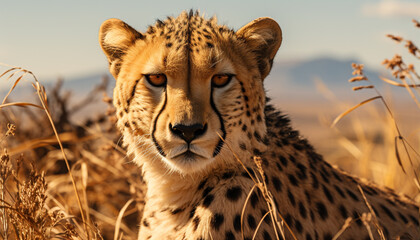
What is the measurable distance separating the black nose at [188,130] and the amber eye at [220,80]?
0.74 feet

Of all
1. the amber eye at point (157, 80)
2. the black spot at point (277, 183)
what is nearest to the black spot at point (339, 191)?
the black spot at point (277, 183)

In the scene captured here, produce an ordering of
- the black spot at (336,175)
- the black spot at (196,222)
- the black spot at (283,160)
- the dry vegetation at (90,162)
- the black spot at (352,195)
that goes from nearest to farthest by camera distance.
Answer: the black spot at (196,222) → the black spot at (283,160) → the black spot at (352,195) → the black spot at (336,175) → the dry vegetation at (90,162)

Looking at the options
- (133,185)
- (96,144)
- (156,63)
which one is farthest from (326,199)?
(96,144)

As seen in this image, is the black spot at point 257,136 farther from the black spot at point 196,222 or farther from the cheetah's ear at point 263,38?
the black spot at point 196,222

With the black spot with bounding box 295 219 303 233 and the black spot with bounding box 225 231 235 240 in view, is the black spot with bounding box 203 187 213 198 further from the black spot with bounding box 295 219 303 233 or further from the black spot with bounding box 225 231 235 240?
the black spot with bounding box 295 219 303 233

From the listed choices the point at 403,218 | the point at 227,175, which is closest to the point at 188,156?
the point at 227,175

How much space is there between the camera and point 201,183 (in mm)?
2188

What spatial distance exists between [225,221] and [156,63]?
27.2 inches

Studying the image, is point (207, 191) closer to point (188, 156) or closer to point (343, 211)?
point (188, 156)

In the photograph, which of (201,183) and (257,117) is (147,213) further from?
(257,117)

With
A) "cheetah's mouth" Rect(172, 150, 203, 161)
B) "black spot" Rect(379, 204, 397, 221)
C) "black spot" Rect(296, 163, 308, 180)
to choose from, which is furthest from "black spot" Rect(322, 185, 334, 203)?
"cheetah's mouth" Rect(172, 150, 203, 161)

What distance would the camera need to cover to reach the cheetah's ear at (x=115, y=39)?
7.70ft

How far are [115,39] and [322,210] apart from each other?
120 cm

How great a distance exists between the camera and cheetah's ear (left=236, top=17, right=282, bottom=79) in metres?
2.29
